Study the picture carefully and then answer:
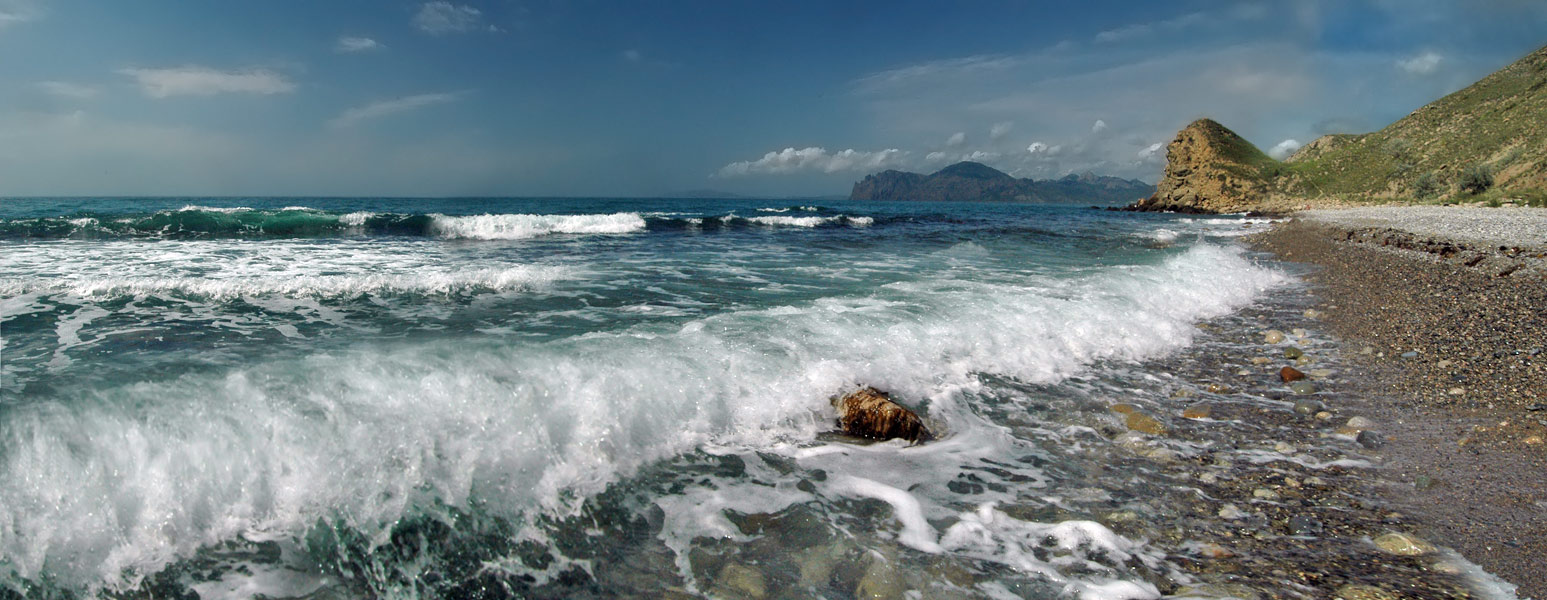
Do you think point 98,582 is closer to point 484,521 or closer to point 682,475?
point 484,521

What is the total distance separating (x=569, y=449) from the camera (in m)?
3.68

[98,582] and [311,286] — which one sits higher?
[311,286]

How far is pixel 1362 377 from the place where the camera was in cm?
542

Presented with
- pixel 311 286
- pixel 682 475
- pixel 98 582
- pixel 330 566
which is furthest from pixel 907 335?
pixel 311 286

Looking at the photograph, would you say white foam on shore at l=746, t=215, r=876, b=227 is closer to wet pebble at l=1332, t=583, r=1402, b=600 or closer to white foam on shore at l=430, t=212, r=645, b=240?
white foam on shore at l=430, t=212, r=645, b=240

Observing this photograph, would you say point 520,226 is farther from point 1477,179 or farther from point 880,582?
point 1477,179

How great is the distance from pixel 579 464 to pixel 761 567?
1.37 meters

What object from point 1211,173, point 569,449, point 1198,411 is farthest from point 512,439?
point 1211,173

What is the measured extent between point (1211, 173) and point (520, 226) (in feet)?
271

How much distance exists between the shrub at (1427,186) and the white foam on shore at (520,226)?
5009cm

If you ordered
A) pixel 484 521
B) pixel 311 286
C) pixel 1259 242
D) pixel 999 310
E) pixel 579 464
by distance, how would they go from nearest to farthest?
pixel 484 521, pixel 579 464, pixel 999 310, pixel 311 286, pixel 1259 242

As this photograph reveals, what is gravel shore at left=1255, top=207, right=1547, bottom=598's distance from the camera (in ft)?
9.77

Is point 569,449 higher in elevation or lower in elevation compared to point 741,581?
higher

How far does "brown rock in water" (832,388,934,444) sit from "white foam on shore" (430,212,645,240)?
19797mm
